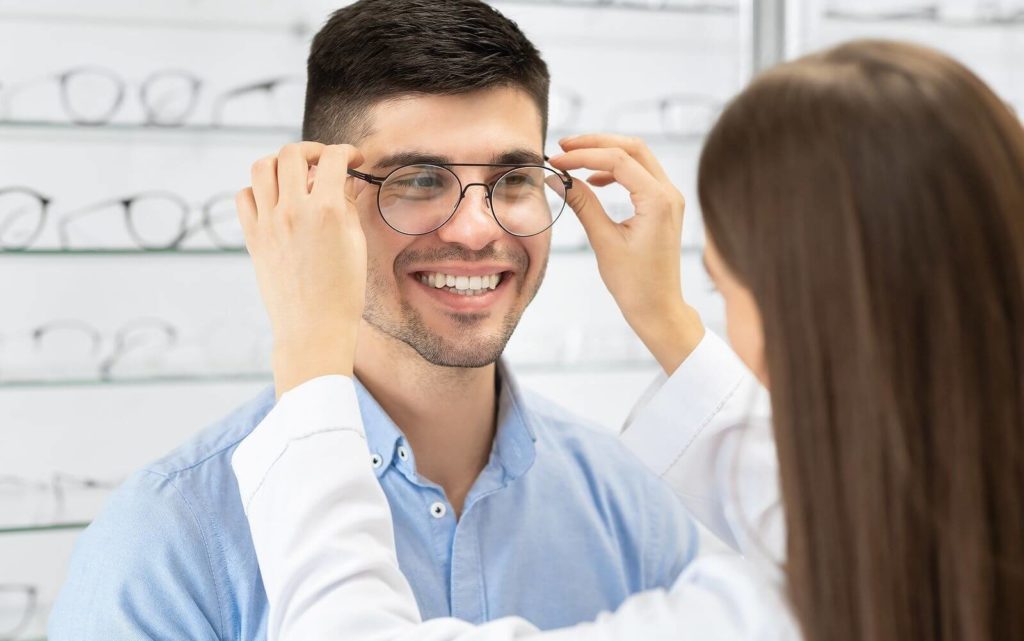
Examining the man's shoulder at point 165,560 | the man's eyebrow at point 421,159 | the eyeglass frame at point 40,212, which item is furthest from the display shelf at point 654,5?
the man's shoulder at point 165,560

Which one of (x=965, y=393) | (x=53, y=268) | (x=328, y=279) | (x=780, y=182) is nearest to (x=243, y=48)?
(x=53, y=268)

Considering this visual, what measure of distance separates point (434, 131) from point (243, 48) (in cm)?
67

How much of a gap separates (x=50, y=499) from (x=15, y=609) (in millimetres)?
188

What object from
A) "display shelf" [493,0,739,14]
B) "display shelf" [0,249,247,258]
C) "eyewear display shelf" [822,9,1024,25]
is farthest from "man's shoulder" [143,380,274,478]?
"eyewear display shelf" [822,9,1024,25]

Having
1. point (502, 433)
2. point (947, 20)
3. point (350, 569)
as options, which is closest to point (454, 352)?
point (502, 433)

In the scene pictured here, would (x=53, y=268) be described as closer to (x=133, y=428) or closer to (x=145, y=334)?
(x=145, y=334)

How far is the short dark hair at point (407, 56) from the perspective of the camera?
4.30ft

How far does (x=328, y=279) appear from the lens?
39.7 inches

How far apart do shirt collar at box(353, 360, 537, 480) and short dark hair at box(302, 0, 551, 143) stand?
0.35 m

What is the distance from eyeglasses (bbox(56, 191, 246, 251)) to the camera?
1.76 m

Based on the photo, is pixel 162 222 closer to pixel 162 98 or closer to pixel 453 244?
pixel 162 98

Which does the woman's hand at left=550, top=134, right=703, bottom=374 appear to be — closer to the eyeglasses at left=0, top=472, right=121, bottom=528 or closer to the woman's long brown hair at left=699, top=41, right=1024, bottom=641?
the woman's long brown hair at left=699, top=41, right=1024, bottom=641

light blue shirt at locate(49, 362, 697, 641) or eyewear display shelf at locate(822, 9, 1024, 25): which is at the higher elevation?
eyewear display shelf at locate(822, 9, 1024, 25)

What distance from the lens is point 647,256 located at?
126 centimetres
